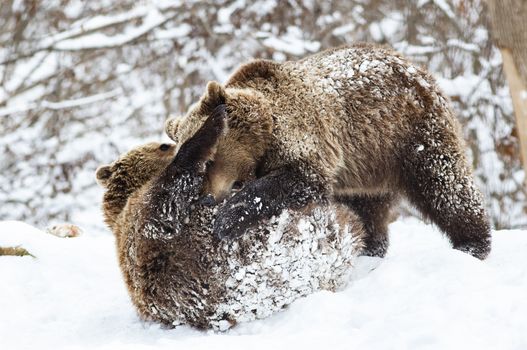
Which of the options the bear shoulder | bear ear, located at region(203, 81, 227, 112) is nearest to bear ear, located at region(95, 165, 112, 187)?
bear ear, located at region(203, 81, 227, 112)

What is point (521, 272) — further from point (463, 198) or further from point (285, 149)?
point (285, 149)

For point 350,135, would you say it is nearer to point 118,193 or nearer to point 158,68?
point 118,193

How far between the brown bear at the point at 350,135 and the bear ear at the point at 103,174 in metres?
0.66

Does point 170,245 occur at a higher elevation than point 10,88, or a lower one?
higher

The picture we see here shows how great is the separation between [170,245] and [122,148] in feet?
32.7

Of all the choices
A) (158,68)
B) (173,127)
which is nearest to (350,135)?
(173,127)

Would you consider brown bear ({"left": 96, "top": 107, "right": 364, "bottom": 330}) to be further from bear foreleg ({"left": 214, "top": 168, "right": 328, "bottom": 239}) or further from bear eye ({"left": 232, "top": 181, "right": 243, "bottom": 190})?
bear eye ({"left": 232, "top": 181, "right": 243, "bottom": 190})

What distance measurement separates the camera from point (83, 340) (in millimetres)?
4527

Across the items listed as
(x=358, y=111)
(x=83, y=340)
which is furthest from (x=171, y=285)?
(x=358, y=111)

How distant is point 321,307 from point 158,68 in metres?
13.1

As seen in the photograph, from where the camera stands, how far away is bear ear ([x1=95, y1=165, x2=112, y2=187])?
19.5ft

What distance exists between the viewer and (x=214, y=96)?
5.71 m

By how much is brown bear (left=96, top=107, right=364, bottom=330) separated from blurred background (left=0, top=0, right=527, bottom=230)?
592 cm

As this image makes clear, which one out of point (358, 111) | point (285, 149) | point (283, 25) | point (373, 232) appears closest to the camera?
point (285, 149)
